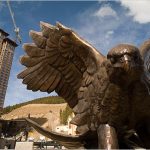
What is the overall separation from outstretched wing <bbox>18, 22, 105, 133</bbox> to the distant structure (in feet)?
107

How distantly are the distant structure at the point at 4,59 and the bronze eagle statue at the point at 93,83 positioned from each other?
3270 centimetres

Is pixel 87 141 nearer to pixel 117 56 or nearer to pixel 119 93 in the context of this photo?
pixel 119 93

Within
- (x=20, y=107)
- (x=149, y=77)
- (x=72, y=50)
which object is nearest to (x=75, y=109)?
(x=72, y=50)

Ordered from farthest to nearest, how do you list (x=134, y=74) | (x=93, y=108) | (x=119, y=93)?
Answer: (x=93, y=108), (x=119, y=93), (x=134, y=74)

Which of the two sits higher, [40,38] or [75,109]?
[40,38]

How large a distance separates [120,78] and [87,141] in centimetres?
156

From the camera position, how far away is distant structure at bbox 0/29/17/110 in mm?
38188

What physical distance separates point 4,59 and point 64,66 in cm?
3489

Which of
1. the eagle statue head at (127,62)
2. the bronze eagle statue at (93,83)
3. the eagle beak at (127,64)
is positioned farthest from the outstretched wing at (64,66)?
the eagle beak at (127,64)

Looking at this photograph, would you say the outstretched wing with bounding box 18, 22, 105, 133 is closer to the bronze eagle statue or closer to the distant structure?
the bronze eagle statue

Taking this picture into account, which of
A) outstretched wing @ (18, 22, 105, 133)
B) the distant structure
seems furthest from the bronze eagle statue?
the distant structure

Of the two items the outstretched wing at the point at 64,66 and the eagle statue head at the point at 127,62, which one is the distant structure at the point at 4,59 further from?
the eagle statue head at the point at 127,62

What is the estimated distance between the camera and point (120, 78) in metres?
4.16

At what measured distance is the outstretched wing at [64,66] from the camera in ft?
16.5
